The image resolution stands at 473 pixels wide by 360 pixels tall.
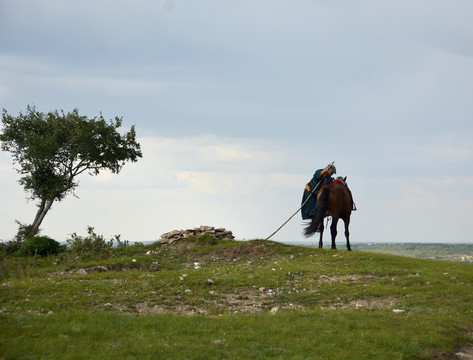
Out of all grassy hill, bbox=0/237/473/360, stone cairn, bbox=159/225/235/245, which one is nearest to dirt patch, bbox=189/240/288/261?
grassy hill, bbox=0/237/473/360

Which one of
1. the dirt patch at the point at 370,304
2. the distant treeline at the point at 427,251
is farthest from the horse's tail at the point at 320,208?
the distant treeline at the point at 427,251

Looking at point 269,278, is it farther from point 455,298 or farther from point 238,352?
point 238,352

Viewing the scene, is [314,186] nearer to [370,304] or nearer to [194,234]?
[194,234]

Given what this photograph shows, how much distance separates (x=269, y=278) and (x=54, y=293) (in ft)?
24.0

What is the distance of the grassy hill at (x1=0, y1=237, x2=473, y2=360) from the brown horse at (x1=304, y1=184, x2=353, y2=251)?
221cm

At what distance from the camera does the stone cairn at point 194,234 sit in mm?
27125

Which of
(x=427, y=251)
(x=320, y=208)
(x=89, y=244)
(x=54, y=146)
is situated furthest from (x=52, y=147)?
(x=427, y=251)

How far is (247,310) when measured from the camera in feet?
41.3

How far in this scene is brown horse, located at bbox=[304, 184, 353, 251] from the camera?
2291cm

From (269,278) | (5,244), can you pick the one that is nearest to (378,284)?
(269,278)

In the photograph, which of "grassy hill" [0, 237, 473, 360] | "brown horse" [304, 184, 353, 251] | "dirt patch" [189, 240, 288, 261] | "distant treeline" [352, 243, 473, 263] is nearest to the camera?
"grassy hill" [0, 237, 473, 360]

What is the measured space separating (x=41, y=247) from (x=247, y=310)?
18.3 m

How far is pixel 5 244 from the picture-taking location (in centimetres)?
2995

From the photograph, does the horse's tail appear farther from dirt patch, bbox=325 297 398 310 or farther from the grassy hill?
dirt patch, bbox=325 297 398 310
